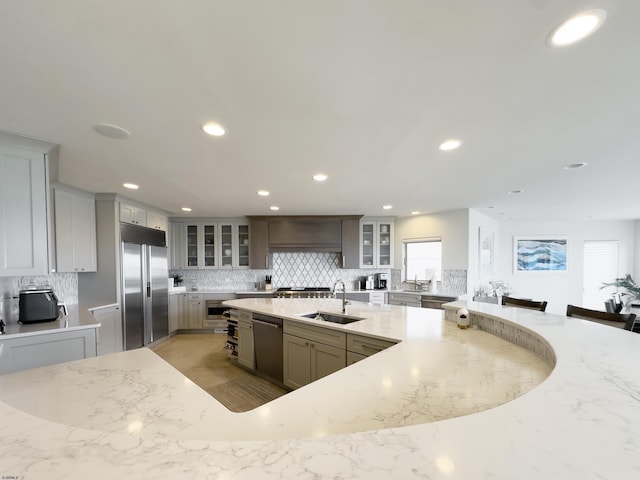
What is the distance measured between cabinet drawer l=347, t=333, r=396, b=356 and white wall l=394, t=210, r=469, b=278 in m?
3.34

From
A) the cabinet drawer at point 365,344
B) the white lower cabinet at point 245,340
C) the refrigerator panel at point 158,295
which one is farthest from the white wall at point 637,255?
the refrigerator panel at point 158,295

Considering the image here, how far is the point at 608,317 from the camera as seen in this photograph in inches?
70.3

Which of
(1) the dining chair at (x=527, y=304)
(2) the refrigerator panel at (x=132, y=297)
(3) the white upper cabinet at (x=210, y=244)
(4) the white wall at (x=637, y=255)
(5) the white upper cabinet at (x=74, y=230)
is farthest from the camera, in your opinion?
(4) the white wall at (x=637, y=255)

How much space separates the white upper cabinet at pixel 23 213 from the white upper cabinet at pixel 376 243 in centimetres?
455

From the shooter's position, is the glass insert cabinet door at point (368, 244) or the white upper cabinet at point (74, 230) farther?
the glass insert cabinet door at point (368, 244)

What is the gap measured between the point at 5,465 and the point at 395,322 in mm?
2240

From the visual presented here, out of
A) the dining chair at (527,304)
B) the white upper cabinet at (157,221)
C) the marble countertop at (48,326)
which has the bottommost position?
the marble countertop at (48,326)

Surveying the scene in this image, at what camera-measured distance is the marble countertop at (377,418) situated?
514mm

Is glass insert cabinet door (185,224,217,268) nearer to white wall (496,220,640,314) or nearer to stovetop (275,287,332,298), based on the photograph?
stovetop (275,287,332,298)

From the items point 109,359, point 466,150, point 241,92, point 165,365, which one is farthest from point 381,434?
point 466,150

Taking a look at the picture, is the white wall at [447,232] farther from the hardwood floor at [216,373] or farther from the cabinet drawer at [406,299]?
the hardwood floor at [216,373]

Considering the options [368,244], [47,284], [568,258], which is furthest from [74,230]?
[568,258]

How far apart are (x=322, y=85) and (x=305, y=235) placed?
408 centimetres

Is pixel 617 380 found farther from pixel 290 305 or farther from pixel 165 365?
pixel 290 305
